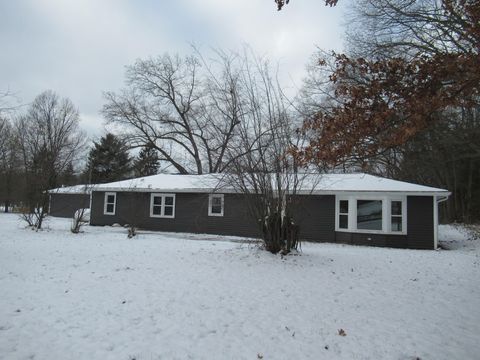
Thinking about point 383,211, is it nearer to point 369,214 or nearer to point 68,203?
point 369,214

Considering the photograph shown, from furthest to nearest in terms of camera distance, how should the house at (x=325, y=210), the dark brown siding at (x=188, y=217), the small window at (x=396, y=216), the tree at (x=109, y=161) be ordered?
1. the tree at (x=109, y=161)
2. the dark brown siding at (x=188, y=217)
3. the small window at (x=396, y=216)
4. the house at (x=325, y=210)

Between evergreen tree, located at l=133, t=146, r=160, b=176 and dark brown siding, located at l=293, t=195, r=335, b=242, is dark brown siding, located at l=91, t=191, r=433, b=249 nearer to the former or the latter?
dark brown siding, located at l=293, t=195, r=335, b=242

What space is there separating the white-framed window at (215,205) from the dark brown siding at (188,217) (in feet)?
0.65

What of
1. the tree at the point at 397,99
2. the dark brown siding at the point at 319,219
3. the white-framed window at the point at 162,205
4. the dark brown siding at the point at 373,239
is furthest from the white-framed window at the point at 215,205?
the tree at the point at 397,99

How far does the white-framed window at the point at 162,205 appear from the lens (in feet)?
66.8

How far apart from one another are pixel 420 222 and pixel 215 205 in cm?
981

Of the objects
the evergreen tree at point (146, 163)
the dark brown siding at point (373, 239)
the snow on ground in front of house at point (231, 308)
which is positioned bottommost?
the snow on ground in front of house at point (231, 308)

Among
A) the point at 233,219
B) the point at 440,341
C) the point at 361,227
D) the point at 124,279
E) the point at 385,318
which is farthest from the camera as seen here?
the point at 233,219

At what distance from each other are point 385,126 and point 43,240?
12.3 meters

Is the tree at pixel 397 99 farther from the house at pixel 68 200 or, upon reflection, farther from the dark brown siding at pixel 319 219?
the house at pixel 68 200

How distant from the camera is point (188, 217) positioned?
19859 millimetres

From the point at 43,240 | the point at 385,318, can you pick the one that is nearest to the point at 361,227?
the point at 385,318

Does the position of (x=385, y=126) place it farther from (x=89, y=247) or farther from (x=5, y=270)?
(x=89, y=247)

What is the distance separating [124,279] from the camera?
24.4 feet
